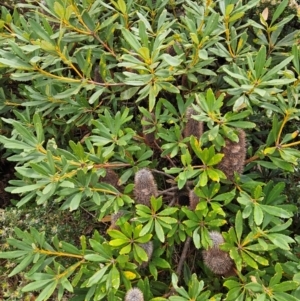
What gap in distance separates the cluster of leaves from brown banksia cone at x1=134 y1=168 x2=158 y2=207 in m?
0.05

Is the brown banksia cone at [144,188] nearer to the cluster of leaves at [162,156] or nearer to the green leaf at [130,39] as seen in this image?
the cluster of leaves at [162,156]

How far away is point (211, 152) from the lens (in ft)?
6.46

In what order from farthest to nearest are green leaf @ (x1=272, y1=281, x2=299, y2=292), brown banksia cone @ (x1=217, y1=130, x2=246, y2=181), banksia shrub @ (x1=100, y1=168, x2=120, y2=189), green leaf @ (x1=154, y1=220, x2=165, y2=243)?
banksia shrub @ (x1=100, y1=168, x2=120, y2=189) → brown banksia cone @ (x1=217, y1=130, x2=246, y2=181) → green leaf @ (x1=154, y1=220, x2=165, y2=243) → green leaf @ (x1=272, y1=281, x2=299, y2=292)

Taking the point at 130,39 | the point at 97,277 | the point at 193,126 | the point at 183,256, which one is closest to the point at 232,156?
the point at 193,126

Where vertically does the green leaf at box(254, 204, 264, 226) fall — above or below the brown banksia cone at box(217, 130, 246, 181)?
below

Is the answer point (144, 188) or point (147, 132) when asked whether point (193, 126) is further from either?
point (144, 188)

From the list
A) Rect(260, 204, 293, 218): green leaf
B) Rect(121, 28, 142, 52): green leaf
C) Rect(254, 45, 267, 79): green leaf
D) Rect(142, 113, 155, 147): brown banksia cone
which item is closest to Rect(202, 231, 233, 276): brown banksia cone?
Rect(260, 204, 293, 218): green leaf

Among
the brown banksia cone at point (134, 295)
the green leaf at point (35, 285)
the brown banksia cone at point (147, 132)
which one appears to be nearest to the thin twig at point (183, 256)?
the brown banksia cone at point (134, 295)

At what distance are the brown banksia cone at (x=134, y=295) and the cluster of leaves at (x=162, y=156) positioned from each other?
0.18ft

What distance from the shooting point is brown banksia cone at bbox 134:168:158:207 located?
6.86ft

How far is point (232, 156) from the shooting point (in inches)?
81.2

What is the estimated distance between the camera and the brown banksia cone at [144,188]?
2092 mm

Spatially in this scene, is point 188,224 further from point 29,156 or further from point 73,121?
point 73,121

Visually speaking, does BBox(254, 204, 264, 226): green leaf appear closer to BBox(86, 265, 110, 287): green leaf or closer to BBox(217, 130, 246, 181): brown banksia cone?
BBox(217, 130, 246, 181): brown banksia cone
